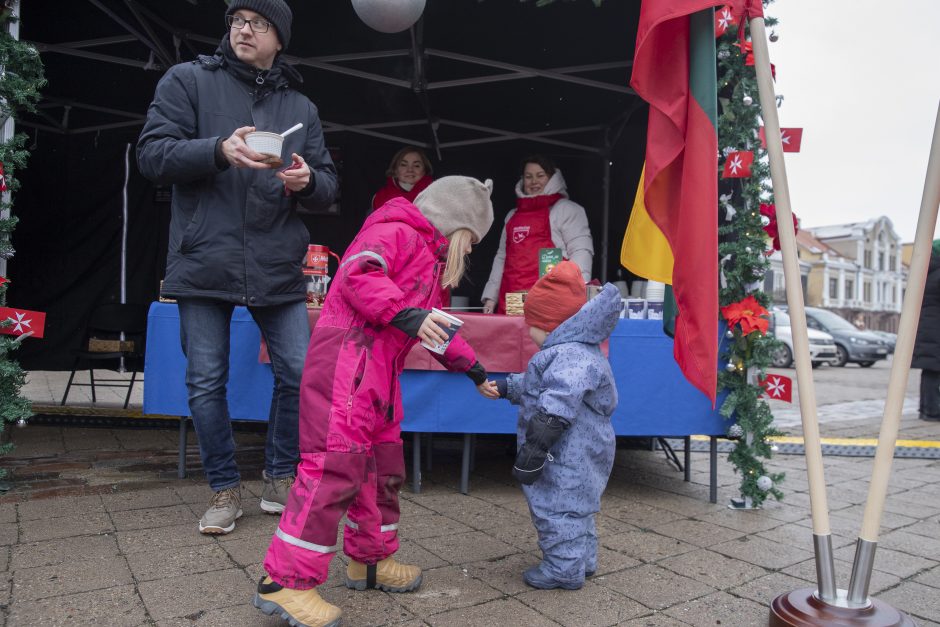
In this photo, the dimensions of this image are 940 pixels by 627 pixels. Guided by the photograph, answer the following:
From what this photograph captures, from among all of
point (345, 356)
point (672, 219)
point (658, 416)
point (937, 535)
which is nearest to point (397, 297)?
point (345, 356)

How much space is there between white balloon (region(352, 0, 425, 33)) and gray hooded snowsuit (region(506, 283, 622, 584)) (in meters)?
2.19

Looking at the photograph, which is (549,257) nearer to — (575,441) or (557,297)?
(557,297)

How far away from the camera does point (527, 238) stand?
17.3 feet

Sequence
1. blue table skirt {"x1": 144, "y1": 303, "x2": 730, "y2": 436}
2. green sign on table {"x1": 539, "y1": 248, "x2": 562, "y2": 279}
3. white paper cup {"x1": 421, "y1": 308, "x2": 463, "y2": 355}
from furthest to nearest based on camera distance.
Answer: green sign on table {"x1": 539, "y1": 248, "x2": 562, "y2": 279}
blue table skirt {"x1": 144, "y1": 303, "x2": 730, "y2": 436}
white paper cup {"x1": 421, "y1": 308, "x2": 463, "y2": 355}

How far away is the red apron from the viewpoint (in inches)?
206

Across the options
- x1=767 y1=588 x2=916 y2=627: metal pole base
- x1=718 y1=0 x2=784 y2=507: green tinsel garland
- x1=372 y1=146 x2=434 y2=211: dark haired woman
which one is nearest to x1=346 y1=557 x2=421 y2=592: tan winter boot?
x1=767 y1=588 x2=916 y2=627: metal pole base

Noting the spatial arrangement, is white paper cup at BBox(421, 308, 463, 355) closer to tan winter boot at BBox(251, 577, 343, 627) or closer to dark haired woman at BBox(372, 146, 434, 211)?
tan winter boot at BBox(251, 577, 343, 627)


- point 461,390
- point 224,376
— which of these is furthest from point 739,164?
point 224,376

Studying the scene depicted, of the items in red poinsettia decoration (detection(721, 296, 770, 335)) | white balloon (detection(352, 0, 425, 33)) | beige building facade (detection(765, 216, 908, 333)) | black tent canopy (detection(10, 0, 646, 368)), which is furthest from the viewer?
beige building facade (detection(765, 216, 908, 333))

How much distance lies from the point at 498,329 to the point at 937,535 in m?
2.36

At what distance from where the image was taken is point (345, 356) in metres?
2.13

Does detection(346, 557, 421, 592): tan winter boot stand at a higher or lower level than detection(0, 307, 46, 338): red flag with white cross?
lower

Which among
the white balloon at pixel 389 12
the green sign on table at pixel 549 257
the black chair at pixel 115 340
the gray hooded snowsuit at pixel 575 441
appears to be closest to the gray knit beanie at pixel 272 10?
the white balloon at pixel 389 12

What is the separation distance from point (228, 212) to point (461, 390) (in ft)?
4.86
